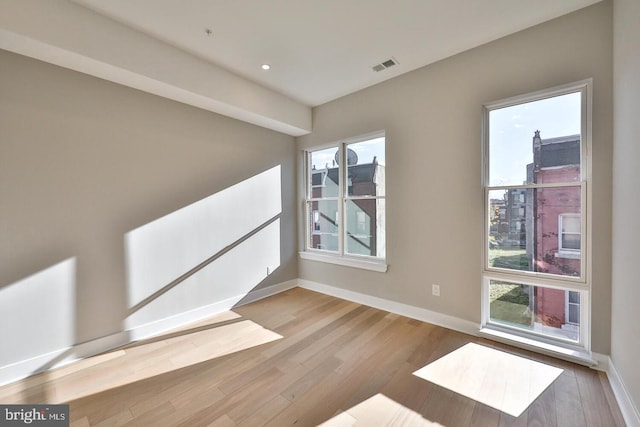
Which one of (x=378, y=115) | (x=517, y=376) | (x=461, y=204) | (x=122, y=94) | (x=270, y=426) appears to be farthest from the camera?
(x=378, y=115)

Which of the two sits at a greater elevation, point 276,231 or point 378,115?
point 378,115

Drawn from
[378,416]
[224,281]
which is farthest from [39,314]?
[378,416]

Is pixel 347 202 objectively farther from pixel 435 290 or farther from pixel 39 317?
pixel 39 317

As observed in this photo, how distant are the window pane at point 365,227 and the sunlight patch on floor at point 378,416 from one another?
6.30ft

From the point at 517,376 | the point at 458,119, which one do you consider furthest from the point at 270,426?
the point at 458,119

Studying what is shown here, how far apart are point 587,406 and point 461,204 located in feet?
5.76

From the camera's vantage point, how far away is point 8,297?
198 centimetres

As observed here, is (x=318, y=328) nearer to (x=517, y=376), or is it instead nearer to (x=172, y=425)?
(x=172, y=425)

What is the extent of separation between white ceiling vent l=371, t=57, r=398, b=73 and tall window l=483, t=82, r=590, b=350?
113cm

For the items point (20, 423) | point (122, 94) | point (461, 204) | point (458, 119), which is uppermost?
point (122, 94)

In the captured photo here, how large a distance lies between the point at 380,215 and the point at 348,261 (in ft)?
2.79

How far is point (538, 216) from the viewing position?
91.7 inches

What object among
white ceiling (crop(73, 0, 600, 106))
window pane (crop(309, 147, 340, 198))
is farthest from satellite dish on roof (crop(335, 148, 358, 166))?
white ceiling (crop(73, 0, 600, 106))

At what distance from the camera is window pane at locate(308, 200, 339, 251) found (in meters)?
4.06
